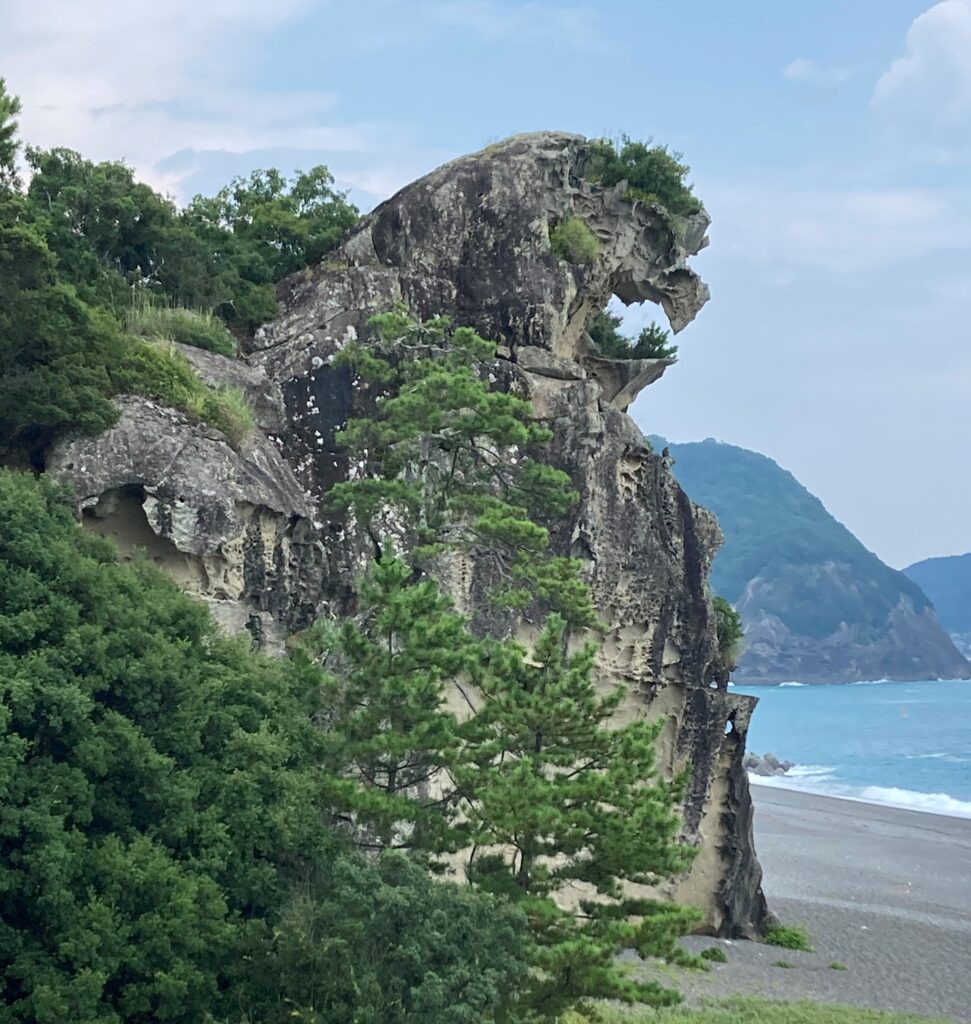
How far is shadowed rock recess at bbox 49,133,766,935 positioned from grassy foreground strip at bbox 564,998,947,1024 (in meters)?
6.67

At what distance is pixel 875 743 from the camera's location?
328 ft

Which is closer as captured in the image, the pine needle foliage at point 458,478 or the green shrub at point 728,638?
the pine needle foliage at point 458,478

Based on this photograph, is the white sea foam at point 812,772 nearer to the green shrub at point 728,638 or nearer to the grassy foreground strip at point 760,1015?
the green shrub at point 728,638

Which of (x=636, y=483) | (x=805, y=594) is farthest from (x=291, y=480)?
(x=805, y=594)

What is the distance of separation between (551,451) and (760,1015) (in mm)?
11860

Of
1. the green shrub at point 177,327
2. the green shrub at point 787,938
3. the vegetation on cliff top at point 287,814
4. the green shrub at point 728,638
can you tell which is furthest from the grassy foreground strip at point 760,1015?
the green shrub at point 177,327

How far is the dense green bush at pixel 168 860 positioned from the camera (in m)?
13.9

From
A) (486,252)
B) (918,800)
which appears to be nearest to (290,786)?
(486,252)

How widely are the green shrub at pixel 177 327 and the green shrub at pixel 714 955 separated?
16568 millimetres

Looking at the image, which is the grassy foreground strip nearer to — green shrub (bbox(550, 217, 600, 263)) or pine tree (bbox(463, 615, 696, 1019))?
pine tree (bbox(463, 615, 696, 1019))

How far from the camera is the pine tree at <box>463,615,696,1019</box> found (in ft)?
51.4

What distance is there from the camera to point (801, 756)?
94.8 metres

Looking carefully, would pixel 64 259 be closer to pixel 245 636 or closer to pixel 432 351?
pixel 432 351

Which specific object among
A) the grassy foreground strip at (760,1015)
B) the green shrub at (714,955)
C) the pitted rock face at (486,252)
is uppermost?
the pitted rock face at (486,252)
